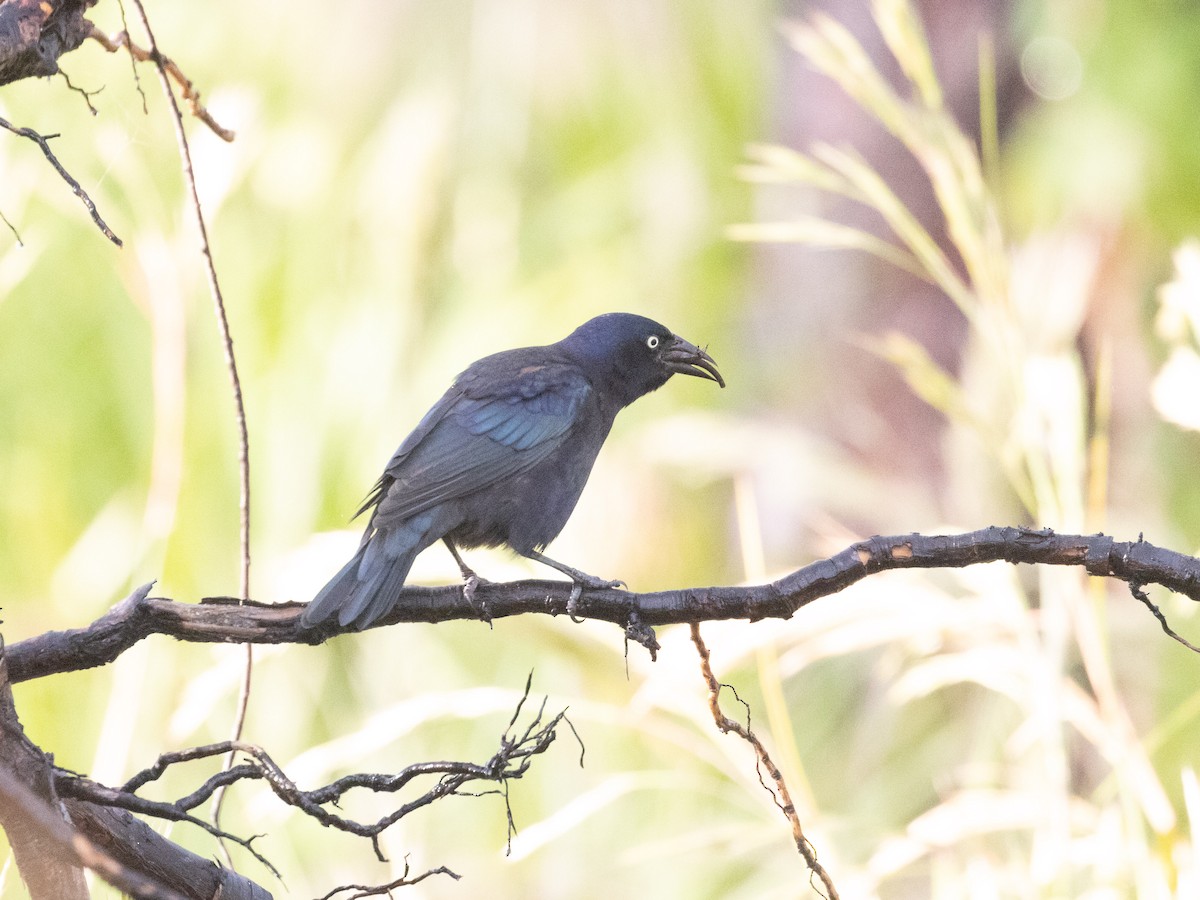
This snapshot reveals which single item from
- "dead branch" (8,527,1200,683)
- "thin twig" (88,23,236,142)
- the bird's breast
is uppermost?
"thin twig" (88,23,236,142)

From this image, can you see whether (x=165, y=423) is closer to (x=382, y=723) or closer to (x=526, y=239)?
(x=382, y=723)

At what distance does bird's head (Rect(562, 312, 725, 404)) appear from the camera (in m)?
4.00

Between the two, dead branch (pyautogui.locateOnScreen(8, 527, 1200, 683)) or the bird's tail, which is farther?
the bird's tail

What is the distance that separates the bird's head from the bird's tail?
1.13 m

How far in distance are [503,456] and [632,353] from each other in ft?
2.89

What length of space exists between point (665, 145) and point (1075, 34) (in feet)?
7.57

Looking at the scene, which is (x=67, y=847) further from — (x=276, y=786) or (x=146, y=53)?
(x=146, y=53)

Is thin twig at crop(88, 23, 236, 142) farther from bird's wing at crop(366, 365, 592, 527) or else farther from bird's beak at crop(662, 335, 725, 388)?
bird's beak at crop(662, 335, 725, 388)

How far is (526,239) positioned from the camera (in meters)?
7.02

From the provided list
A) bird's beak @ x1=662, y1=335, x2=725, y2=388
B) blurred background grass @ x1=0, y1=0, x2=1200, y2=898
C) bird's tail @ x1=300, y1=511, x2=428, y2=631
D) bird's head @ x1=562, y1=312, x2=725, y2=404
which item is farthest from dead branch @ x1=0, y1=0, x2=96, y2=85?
bird's beak @ x1=662, y1=335, x2=725, y2=388

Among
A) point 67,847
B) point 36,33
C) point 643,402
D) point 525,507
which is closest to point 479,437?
point 525,507

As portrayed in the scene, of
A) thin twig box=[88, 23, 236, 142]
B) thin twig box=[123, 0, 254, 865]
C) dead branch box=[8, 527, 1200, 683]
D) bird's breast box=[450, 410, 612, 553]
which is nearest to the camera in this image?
dead branch box=[8, 527, 1200, 683]

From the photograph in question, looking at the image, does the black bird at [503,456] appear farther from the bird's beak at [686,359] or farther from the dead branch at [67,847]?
the dead branch at [67,847]

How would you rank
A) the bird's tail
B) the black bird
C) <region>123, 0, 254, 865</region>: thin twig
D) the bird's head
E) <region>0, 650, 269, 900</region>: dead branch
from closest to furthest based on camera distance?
<region>0, 650, 269, 900</region>: dead branch < <region>123, 0, 254, 865</region>: thin twig < the bird's tail < the black bird < the bird's head
